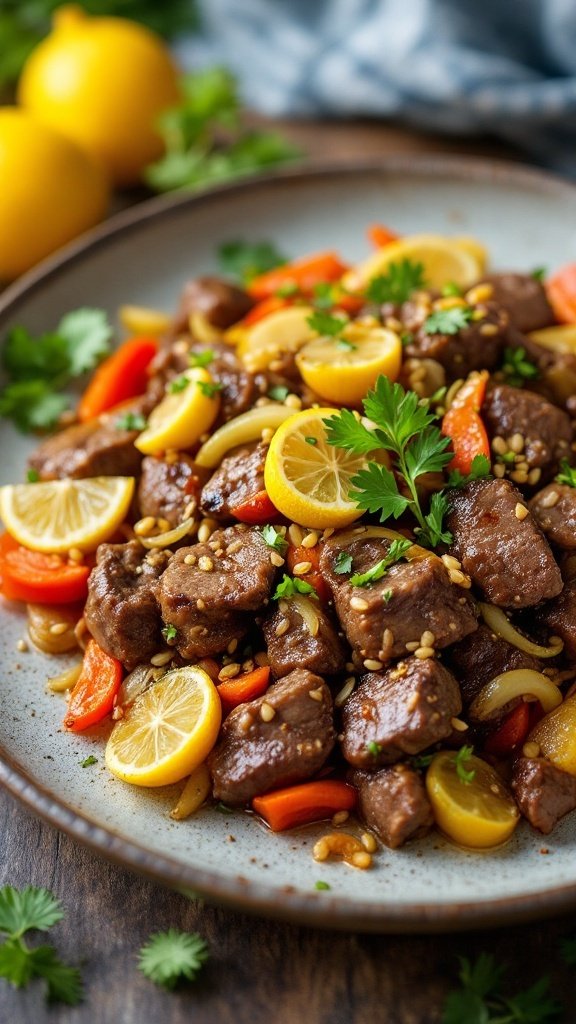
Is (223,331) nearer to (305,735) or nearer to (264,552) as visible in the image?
(264,552)

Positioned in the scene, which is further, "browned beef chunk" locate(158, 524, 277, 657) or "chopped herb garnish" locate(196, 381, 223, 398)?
"chopped herb garnish" locate(196, 381, 223, 398)

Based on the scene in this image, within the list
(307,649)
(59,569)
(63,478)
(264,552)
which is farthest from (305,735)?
(63,478)

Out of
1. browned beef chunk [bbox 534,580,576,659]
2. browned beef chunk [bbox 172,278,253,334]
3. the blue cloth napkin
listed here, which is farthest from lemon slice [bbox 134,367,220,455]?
the blue cloth napkin

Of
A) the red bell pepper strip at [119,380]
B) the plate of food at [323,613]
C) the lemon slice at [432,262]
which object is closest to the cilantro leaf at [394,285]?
the plate of food at [323,613]

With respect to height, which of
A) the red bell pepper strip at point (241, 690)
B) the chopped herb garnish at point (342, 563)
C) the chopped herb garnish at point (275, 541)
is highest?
the chopped herb garnish at point (275, 541)

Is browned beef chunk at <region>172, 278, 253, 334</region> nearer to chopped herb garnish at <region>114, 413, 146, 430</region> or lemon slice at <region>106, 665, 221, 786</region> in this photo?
chopped herb garnish at <region>114, 413, 146, 430</region>

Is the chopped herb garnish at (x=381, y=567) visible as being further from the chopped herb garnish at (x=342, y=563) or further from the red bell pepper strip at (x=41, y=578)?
the red bell pepper strip at (x=41, y=578)

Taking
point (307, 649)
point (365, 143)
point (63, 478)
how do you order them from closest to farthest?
1. point (307, 649)
2. point (63, 478)
3. point (365, 143)
